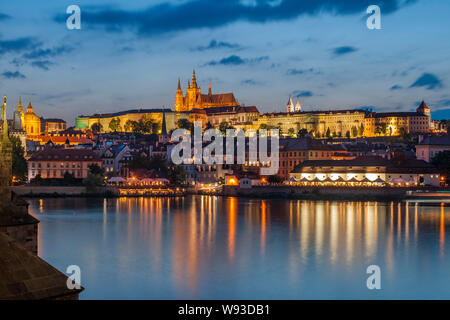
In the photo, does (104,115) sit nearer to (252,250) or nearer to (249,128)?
(249,128)

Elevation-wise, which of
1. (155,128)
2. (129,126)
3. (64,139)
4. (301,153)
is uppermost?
(129,126)

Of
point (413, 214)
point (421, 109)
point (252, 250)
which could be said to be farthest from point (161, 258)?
point (421, 109)

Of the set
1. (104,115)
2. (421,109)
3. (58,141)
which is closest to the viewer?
(58,141)

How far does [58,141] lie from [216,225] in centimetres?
7047

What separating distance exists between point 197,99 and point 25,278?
124 metres

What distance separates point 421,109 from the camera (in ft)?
332

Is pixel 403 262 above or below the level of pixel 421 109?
below

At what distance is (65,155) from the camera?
5306 centimetres

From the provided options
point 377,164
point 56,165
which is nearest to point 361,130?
point 377,164

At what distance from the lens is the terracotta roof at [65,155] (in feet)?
172

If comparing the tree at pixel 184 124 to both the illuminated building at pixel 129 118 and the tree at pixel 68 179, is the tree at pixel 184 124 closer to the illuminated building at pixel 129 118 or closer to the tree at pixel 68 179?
the illuminated building at pixel 129 118

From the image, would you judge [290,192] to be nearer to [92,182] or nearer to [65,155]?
[92,182]

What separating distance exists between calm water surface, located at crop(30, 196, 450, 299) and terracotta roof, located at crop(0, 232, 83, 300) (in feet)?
25.3

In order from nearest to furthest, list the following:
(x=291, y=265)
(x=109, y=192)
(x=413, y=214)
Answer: (x=291, y=265), (x=413, y=214), (x=109, y=192)
